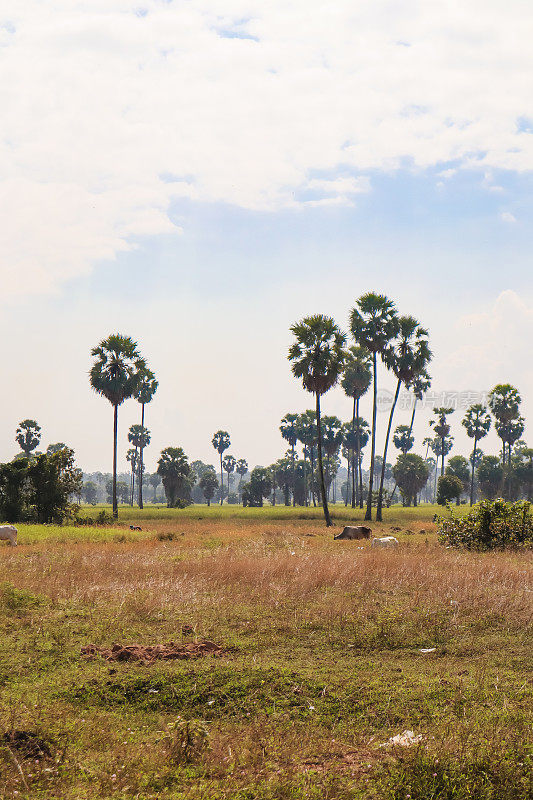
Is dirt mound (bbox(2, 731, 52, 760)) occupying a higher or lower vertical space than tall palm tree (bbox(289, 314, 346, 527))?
lower

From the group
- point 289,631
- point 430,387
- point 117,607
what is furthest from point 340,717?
point 430,387

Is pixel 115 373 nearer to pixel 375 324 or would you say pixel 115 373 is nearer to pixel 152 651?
pixel 375 324

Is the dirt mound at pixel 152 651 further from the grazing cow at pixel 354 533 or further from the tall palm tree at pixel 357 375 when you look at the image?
the tall palm tree at pixel 357 375

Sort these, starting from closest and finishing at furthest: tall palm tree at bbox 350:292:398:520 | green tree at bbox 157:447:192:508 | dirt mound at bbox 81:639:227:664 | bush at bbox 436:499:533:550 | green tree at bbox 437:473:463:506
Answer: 1. dirt mound at bbox 81:639:227:664
2. bush at bbox 436:499:533:550
3. tall palm tree at bbox 350:292:398:520
4. green tree at bbox 437:473:463:506
5. green tree at bbox 157:447:192:508

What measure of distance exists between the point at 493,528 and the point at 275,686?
19.9 m

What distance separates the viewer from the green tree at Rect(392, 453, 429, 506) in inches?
4218

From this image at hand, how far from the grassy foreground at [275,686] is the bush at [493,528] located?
33.0 ft

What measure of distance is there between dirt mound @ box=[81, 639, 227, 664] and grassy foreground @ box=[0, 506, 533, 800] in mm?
163

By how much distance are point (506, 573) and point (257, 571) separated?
20.9 feet

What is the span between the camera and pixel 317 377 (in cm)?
4934

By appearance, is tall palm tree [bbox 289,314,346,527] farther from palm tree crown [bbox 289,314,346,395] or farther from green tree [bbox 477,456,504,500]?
green tree [bbox 477,456,504,500]

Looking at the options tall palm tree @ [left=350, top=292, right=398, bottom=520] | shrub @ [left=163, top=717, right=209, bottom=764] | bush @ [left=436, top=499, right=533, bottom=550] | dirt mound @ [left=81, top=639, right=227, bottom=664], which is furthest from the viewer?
tall palm tree @ [left=350, top=292, right=398, bottom=520]

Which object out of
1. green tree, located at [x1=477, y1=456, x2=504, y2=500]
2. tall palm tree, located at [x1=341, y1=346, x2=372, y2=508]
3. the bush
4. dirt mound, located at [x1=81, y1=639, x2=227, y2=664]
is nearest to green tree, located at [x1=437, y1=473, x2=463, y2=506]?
tall palm tree, located at [x1=341, y1=346, x2=372, y2=508]

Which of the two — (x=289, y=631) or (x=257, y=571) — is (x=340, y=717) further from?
(x=257, y=571)
